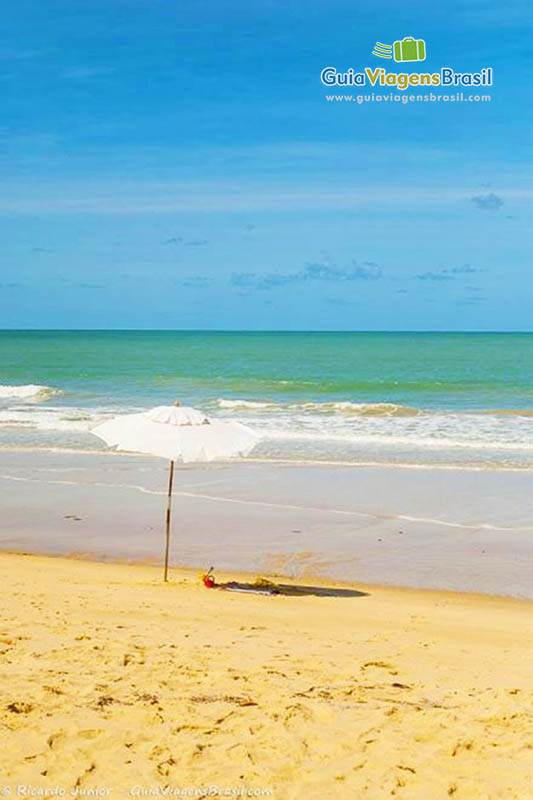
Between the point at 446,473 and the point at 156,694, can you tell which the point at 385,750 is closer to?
the point at 156,694

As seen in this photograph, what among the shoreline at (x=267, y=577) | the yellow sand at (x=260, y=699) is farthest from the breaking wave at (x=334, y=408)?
the yellow sand at (x=260, y=699)

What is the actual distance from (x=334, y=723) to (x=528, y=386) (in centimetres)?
4541

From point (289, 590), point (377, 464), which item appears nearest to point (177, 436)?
point (289, 590)

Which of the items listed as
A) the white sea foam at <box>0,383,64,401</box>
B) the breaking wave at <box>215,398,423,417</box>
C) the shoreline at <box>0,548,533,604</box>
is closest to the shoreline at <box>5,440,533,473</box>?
the shoreline at <box>0,548,533,604</box>

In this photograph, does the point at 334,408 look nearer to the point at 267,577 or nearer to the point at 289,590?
the point at 267,577

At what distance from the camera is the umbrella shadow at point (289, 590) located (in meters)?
10.0

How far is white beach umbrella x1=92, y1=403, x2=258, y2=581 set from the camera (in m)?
10.2

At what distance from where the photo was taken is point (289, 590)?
10219mm

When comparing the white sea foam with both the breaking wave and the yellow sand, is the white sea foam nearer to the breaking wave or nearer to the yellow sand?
the breaking wave

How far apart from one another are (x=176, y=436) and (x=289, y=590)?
7.28 ft

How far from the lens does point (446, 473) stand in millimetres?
18766

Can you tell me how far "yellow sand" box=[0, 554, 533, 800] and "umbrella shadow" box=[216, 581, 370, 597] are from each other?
0.77 m

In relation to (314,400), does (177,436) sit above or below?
below

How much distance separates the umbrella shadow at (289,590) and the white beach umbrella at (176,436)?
2.80 ft
